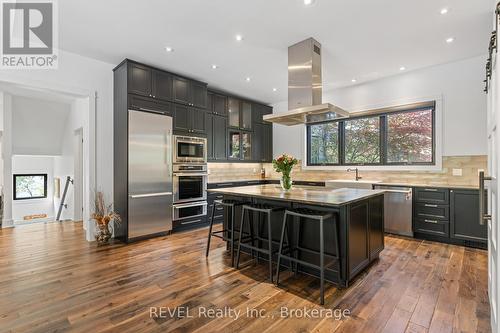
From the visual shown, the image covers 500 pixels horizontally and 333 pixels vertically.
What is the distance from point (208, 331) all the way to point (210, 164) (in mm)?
4204

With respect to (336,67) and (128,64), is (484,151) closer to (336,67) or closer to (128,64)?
(336,67)

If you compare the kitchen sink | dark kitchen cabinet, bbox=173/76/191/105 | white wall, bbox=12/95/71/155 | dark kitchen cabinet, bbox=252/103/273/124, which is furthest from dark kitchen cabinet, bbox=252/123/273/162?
white wall, bbox=12/95/71/155

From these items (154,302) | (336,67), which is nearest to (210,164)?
(336,67)

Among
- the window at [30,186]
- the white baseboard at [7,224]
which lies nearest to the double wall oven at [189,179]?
the white baseboard at [7,224]

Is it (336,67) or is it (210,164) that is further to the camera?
(210,164)

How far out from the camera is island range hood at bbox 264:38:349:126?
336 cm

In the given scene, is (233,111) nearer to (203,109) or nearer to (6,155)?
(203,109)

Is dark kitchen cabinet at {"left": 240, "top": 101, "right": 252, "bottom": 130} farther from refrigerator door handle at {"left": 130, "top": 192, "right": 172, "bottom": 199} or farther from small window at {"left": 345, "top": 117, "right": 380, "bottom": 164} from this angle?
refrigerator door handle at {"left": 130, "top": 192, "right": 172, "bottom": 199}

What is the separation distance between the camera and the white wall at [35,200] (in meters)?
7.94

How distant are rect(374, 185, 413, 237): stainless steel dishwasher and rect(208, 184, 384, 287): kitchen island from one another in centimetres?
132

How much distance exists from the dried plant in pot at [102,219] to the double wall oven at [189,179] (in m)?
1.00

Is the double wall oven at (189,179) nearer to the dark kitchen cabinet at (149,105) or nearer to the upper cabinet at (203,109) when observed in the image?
the upper cabinet at (203,109)

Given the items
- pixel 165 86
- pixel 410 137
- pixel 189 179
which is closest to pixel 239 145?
pixel 189 179

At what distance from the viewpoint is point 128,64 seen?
394cm
